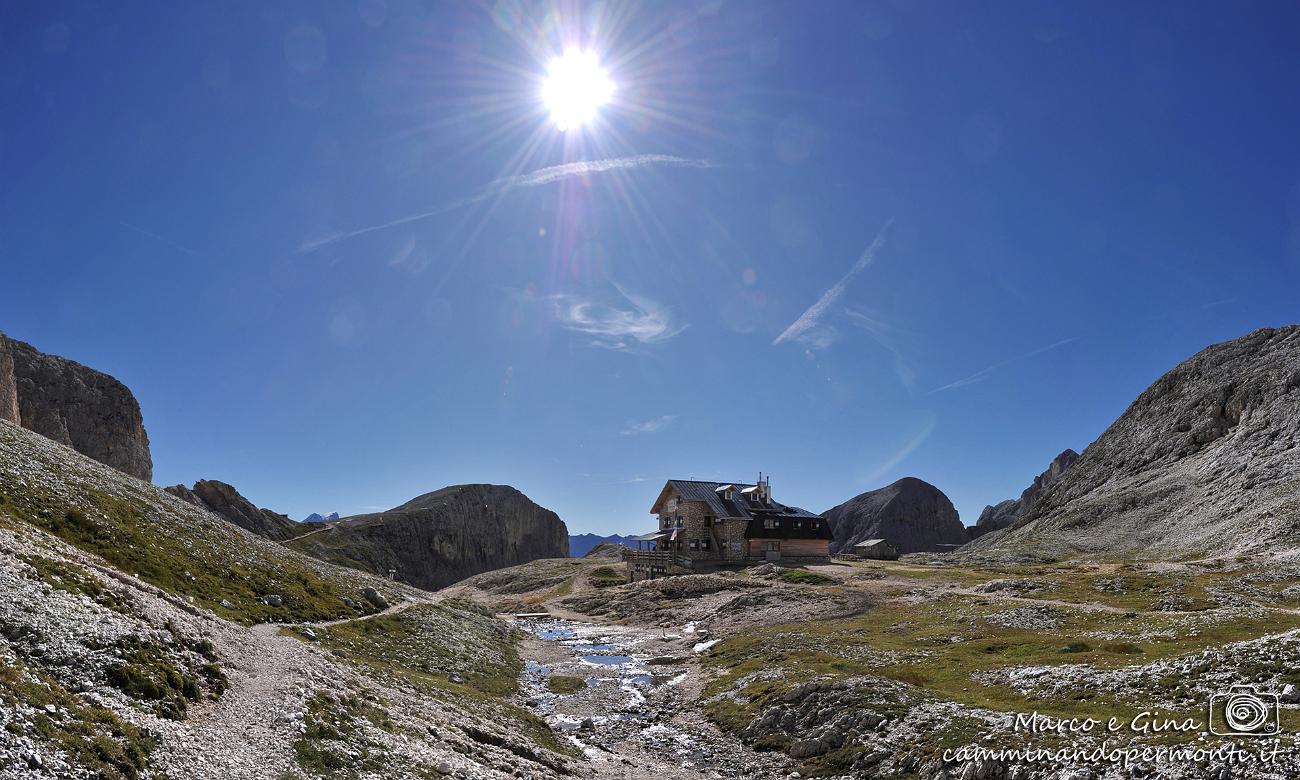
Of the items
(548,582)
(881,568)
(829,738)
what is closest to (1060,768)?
(829,738)

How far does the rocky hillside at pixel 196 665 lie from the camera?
15.8m

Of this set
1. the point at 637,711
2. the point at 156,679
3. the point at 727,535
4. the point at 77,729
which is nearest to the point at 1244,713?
the point at 637,711

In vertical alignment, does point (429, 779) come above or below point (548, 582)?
below

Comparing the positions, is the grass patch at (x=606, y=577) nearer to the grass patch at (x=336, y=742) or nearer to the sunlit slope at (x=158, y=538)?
the sunlit slope at (x=158, y=538)

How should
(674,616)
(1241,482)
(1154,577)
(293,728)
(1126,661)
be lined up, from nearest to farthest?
1. (293,728)
2. (1126,661)
3. (1154,577)
4. (674,616)
5. (1241,482)

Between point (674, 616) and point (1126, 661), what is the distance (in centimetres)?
5251

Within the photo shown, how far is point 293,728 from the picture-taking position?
19953mm

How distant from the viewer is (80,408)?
458 feet

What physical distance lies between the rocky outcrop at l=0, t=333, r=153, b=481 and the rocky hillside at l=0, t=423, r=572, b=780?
109 metres

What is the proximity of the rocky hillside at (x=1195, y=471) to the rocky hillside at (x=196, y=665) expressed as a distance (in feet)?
348

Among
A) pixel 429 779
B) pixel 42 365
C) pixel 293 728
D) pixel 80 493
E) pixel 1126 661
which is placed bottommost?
pixel 429 779

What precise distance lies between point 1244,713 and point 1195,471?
14682 centimetres

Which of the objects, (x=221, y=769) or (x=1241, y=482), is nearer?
(x=221, y=769)

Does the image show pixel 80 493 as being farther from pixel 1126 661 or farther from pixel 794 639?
pixel 1126 661
